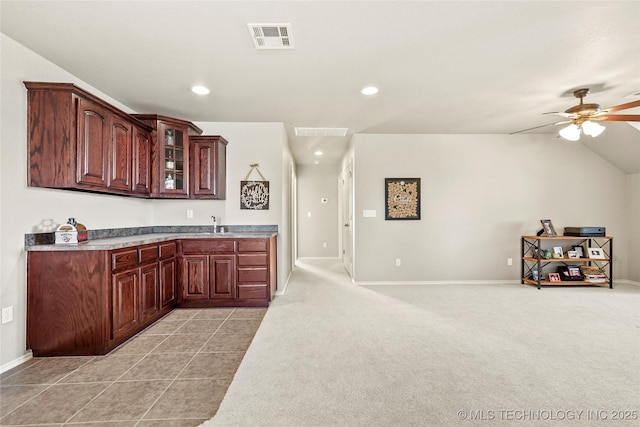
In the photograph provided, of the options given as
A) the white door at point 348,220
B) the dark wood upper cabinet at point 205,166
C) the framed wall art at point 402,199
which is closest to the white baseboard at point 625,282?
the framed wall art at point 402,199

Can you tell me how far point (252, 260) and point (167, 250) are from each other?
0.97 metres

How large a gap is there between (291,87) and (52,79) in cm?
216

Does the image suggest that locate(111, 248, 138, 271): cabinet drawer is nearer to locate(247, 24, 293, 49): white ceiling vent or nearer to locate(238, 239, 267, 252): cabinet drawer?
locate(238, 239, 267, 252): cabinet drawer

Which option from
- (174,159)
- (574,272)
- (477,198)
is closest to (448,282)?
(477,198)

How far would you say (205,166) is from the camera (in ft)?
12.9

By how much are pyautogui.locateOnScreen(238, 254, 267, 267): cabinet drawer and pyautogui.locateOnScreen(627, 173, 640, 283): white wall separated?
6.01m

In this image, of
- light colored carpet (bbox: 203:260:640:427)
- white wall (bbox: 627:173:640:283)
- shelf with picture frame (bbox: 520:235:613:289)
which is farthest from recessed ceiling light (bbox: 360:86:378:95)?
white wall (bbox: 627:173:640:283)

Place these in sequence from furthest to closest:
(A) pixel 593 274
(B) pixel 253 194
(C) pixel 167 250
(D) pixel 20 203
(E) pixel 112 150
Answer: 1. (A) pixel 593 274
2. (B) pixel 253 194
3. (C) pixel 167 250
4. (E) pixel 112 150
5. (D) pixel 20 203

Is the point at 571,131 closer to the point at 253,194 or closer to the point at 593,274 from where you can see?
the point at 593,274

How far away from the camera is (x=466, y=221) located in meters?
4.93

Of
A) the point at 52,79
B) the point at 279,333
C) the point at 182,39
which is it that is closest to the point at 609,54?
the point at 182,39

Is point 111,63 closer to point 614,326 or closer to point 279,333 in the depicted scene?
point 279,333

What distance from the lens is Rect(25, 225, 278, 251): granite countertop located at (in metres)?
2.36

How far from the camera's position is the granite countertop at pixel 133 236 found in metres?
2.36
